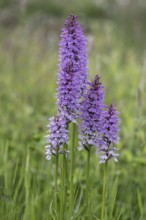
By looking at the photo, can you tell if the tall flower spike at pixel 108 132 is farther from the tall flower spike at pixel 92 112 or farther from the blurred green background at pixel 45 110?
the blurred green background at pixel 45 110

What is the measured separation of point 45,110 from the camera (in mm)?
4977

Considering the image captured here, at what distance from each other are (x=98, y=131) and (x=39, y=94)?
13.9 feet

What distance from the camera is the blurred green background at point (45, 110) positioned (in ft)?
10.3

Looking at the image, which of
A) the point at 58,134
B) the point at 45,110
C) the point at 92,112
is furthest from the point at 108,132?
the point at 45,110

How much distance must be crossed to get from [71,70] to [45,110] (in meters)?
2.75

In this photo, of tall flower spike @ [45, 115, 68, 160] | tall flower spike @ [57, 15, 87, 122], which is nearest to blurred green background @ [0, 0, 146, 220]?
tall flower spike @ [45, 115, 68, 160]

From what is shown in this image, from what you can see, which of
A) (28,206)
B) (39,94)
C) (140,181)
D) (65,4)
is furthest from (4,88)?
(65,4)

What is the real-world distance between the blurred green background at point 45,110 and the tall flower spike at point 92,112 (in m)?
0.34

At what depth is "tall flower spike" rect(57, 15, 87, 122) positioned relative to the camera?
88.5 inches

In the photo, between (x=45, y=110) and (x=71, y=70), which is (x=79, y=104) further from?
(x=45, y=110)

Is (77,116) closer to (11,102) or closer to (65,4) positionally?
(11,102)

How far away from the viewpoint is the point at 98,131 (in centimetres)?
232

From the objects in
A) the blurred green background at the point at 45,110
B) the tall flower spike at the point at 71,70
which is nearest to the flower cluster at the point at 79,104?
the tall flower spike at the point at 71,70

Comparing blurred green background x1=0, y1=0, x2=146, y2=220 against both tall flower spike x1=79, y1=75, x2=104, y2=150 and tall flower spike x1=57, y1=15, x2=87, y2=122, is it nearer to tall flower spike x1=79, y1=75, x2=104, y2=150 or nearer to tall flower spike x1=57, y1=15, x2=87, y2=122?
tall flower spike x1=79, y1=75, x2=104, y2=150
